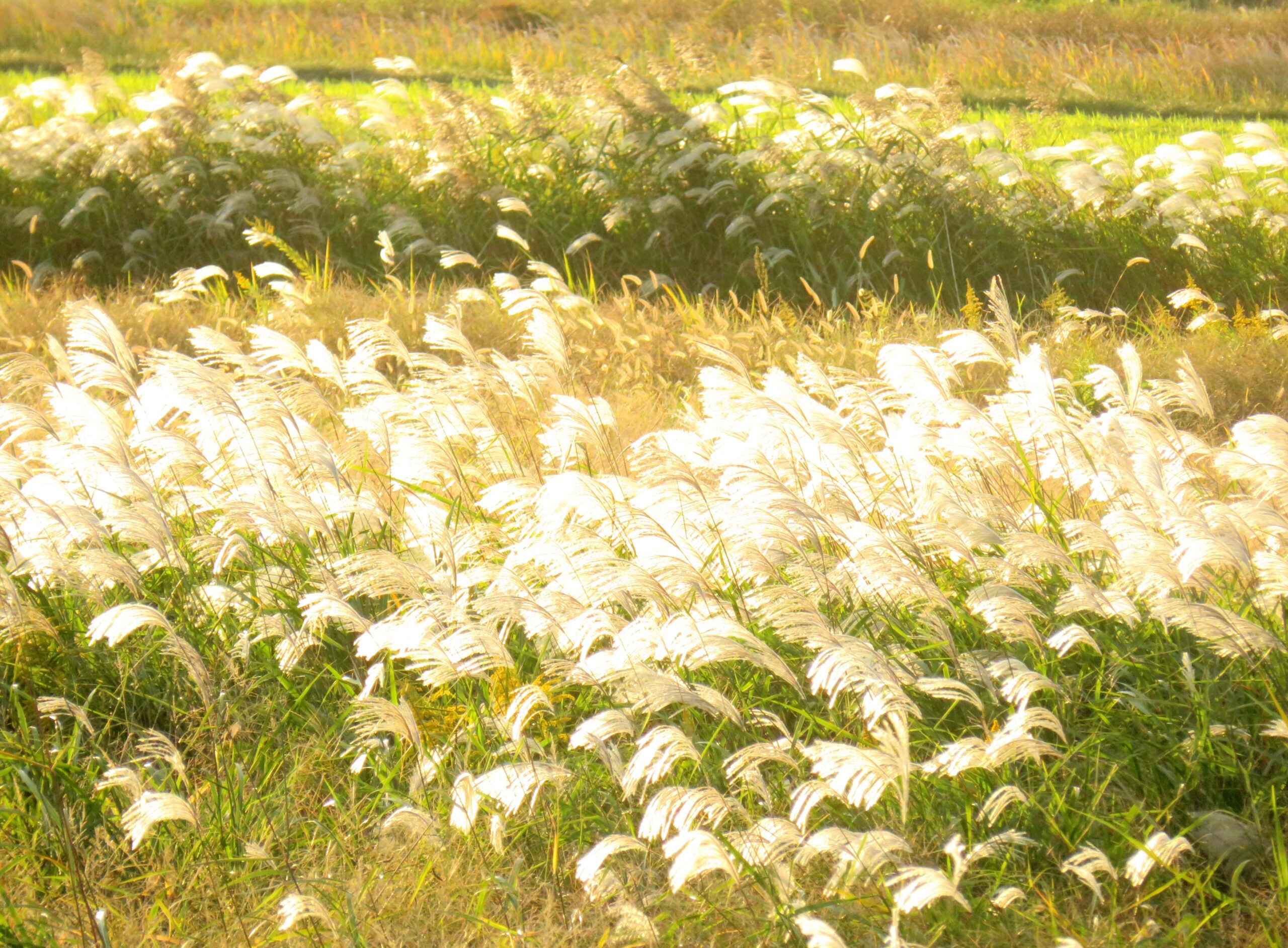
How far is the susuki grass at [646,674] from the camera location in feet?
7.81

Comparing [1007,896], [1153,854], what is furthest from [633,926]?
[1153,854]

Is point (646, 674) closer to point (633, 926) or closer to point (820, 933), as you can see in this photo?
point (633, 926)

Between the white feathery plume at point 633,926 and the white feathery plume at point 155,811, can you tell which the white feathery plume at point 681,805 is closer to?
the white feathery plume at point 633,926

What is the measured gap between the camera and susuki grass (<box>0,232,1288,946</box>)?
2.38 metres

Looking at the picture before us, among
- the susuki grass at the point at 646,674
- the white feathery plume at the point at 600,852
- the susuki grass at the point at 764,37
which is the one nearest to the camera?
the white feathery plume at the point at 600,852

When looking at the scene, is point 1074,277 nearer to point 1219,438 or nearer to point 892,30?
point 1219,438

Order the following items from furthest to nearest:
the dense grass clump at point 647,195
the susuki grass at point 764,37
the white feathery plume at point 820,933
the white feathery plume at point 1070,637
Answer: the susuki grass at point 764,37 < the dense grass clump at point 647,195 < the white feathery plume at point 1070,637 < the white feathery plume at point 820,933

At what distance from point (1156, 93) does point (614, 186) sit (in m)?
8.58

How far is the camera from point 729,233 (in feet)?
23.1

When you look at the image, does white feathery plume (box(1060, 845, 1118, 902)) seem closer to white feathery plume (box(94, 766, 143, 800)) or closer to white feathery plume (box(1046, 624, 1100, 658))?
white feathery plume (box(1046, 624, 1100, 658))

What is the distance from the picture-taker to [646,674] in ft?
7.79

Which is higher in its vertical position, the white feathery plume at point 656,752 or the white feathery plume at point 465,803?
the white feathery plume at point 656,752

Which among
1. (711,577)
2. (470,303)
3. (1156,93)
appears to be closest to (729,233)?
(470,303)

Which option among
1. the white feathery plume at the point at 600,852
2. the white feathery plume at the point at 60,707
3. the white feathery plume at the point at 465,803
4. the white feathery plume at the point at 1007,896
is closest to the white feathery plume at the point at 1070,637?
the white feathery plume at the point at 1007,896
